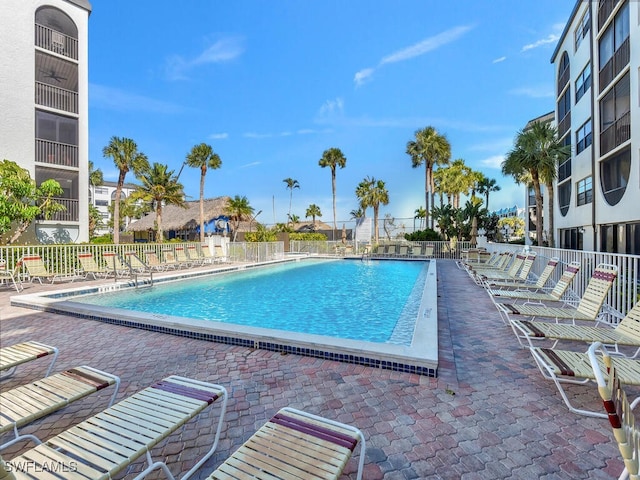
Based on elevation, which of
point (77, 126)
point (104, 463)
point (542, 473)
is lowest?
point (542, 473)

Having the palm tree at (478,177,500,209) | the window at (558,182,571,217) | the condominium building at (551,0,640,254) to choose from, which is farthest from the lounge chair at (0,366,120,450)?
the palm tree at (478,177,500,209)

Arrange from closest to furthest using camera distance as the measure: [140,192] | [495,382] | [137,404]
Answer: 1. [137,404]
2. [495,382]
3. [140,192]

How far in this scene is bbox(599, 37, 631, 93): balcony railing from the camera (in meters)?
12.1

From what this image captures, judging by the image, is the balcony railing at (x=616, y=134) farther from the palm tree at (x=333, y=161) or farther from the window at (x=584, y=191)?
the palm tree at (x=333, y=161)

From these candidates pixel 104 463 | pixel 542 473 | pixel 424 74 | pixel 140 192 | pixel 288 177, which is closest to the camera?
pixel 104 463

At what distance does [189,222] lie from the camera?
116 ft

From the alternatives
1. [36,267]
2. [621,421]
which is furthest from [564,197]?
[36,267]

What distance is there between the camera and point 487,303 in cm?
730

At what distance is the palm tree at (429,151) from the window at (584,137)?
12.8 m

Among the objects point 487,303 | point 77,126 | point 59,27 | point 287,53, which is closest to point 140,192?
point 77,126

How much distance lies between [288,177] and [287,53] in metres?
31.6

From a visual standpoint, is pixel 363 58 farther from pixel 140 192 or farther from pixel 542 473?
pixel 542 473

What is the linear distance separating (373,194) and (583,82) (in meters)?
22.2

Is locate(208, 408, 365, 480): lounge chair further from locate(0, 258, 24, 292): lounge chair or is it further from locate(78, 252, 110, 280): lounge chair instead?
locate(78, 252, 110, 280): lounge chair
